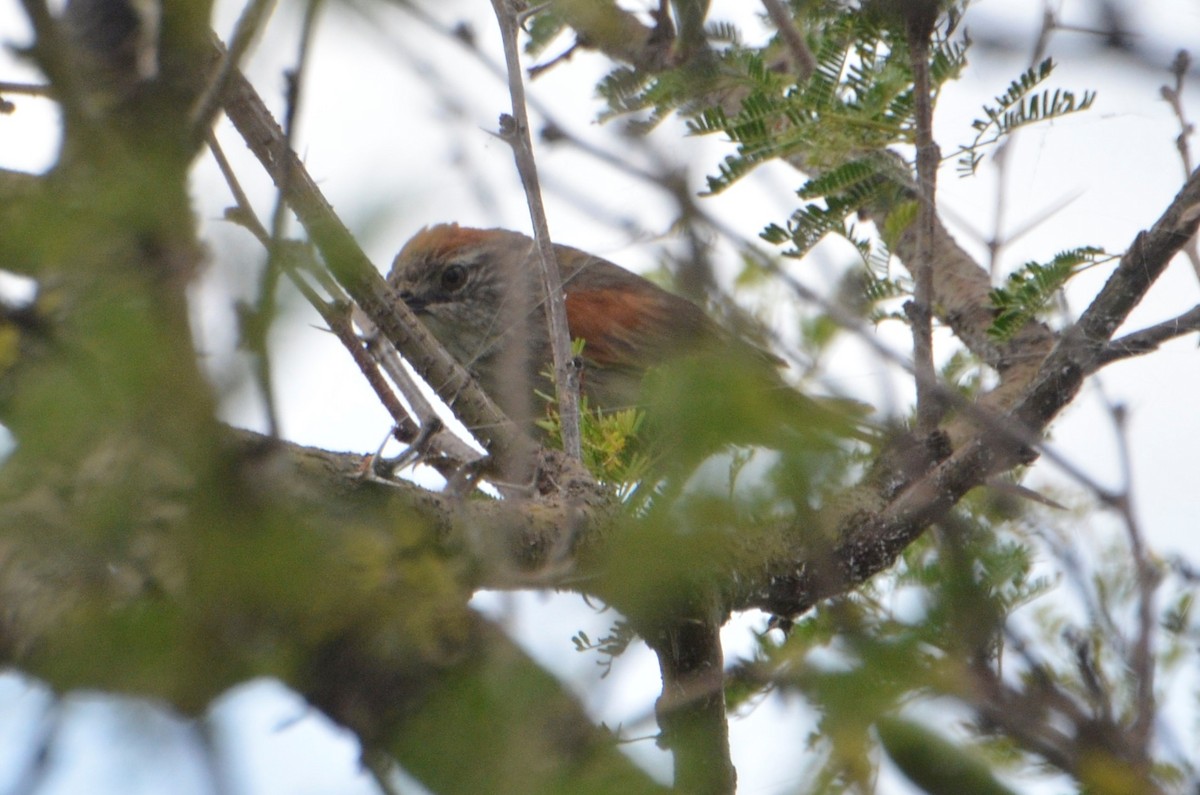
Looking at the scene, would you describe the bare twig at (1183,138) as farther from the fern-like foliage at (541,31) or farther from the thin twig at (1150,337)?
the fern-like foliage at (541,31)

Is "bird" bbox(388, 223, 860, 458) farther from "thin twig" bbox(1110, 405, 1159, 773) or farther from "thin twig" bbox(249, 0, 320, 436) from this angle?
"thin twig" bbox(249, 0, 320, 436)

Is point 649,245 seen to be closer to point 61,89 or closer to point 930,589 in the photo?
point 930,589

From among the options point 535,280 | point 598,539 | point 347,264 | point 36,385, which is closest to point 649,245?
point 598,539

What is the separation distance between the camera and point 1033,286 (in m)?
4.03

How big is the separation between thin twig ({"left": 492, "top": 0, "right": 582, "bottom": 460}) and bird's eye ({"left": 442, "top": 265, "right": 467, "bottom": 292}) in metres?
3.40

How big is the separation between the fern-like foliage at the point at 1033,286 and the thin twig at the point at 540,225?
153 cm

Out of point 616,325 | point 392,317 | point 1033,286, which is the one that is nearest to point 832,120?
point 1033,286

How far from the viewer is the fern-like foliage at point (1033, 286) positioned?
12.9ft

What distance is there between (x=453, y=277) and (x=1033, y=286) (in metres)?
4.00

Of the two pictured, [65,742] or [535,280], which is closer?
[65,742]

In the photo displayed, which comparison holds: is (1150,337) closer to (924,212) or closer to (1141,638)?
(924,212)

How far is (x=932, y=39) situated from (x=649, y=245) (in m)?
1.51

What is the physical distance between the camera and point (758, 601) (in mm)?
4016

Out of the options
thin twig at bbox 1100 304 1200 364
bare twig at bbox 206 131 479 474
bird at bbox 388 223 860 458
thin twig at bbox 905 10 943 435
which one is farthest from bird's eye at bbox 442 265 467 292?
thin twig at bbox 1100 304 1200 364
